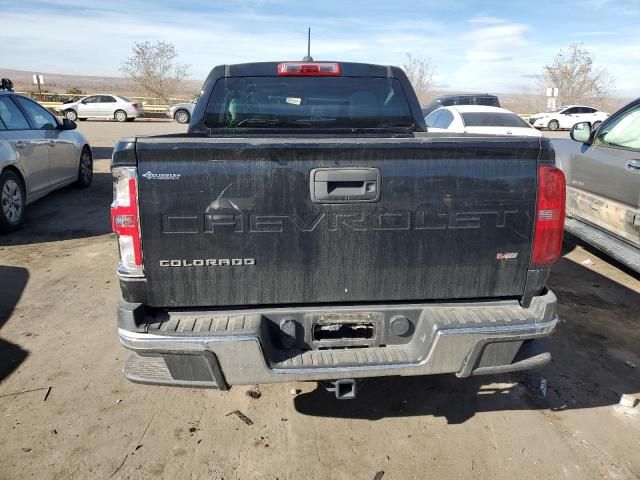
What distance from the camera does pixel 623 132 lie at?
18.4 feet

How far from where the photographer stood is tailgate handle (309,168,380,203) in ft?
7.55

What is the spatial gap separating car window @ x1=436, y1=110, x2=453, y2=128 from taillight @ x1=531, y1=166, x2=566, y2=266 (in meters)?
9.66

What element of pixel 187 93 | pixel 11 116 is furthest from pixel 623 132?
pixel 187 93

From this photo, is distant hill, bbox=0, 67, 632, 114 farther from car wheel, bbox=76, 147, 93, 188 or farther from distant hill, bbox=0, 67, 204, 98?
car wheel, bbox=76, 147, 93, 188

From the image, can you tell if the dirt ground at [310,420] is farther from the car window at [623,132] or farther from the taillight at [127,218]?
the car window at [623,132]

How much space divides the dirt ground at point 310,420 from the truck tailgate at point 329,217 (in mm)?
961

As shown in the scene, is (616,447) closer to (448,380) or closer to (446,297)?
(448,380)

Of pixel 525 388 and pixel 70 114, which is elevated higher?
pixel 70 114

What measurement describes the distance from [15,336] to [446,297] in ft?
11.8

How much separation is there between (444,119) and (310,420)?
10.2 meters

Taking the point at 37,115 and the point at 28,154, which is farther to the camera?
the point at 37,115

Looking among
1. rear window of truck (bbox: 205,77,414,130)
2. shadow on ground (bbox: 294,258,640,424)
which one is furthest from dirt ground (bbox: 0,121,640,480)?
rear window of truck (bbox: 205,77,414,130)

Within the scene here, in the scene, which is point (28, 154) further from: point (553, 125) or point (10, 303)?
point (553, 125)

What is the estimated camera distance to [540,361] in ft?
8.54
